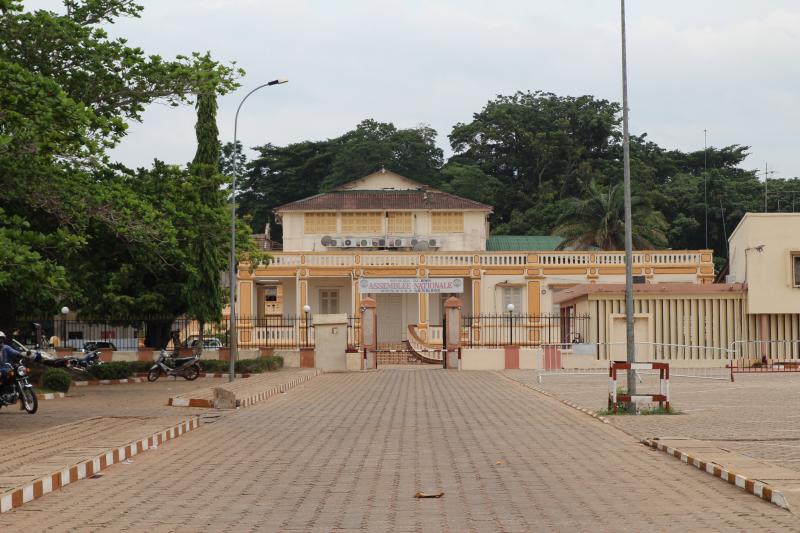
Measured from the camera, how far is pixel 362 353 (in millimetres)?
43219

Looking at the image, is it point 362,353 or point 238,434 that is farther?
point 362,353

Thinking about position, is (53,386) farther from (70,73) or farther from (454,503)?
(454,503)

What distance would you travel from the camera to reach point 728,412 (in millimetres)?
20344

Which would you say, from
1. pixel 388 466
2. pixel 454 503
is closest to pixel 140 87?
pixel 388 466

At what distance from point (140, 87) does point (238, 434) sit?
442 inches

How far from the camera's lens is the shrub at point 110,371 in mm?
35188

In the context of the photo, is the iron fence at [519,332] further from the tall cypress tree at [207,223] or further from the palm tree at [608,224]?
the tall cypress tree at [207,223]

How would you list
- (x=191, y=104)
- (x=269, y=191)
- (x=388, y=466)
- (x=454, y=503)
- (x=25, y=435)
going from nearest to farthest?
(x=454, y=503) < (x=388, y=466) < (x=25, y=435) < (x=191, y=104) < (x=269, y=191)

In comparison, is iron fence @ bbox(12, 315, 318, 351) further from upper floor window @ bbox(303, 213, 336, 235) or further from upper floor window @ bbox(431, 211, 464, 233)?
upper floor window @ bbox(431, 211, 464, 233)

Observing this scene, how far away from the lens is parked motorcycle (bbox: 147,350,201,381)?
36125 mm

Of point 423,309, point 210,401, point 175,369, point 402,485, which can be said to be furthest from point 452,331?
point 402,485

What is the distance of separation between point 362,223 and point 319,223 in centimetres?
231

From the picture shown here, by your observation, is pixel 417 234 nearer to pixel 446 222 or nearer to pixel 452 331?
pixel 446 222

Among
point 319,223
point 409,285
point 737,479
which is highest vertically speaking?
point 319,223
